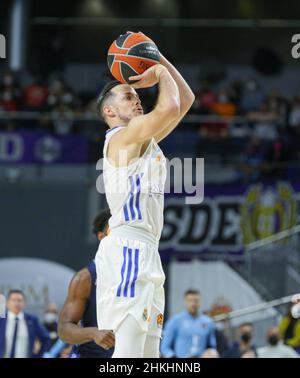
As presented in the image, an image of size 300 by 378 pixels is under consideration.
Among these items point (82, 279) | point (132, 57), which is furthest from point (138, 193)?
point (82, 279)

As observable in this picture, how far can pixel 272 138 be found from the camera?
17.6 m

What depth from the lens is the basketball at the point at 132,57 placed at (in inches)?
254

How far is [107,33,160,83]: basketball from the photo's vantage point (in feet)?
21.1

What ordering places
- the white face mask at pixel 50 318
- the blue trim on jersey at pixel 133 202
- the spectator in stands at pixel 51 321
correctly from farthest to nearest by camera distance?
the white face mask at pixel 50 318 → the spectator in stands at pixel 51 321 → the blue trim on jersey at pixel 133 202

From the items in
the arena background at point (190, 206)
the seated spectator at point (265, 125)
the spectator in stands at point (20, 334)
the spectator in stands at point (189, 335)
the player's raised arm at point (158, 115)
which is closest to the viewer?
the player's raised arm at point (158, 115)

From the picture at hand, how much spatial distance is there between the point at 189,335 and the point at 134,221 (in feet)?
22.2

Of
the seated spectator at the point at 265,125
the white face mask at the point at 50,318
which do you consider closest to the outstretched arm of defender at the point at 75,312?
the white face mask at the point at 50,318

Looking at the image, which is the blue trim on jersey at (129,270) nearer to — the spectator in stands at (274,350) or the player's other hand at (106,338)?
the player's other hand at (106,338)

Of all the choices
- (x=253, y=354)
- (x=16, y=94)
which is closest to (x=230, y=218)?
(x=253, y=354)

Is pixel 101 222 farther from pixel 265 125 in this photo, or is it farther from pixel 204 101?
pixel 204 101

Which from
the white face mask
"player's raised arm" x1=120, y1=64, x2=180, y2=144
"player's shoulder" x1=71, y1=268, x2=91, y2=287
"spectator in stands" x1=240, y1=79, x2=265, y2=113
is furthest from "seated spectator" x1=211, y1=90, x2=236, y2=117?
"player's raised arm" x1=120, y1=64, x2=180, y2=144

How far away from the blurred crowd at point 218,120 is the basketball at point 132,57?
9800 mm

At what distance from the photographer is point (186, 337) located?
1278 cm

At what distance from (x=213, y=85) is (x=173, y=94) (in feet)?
55.1
